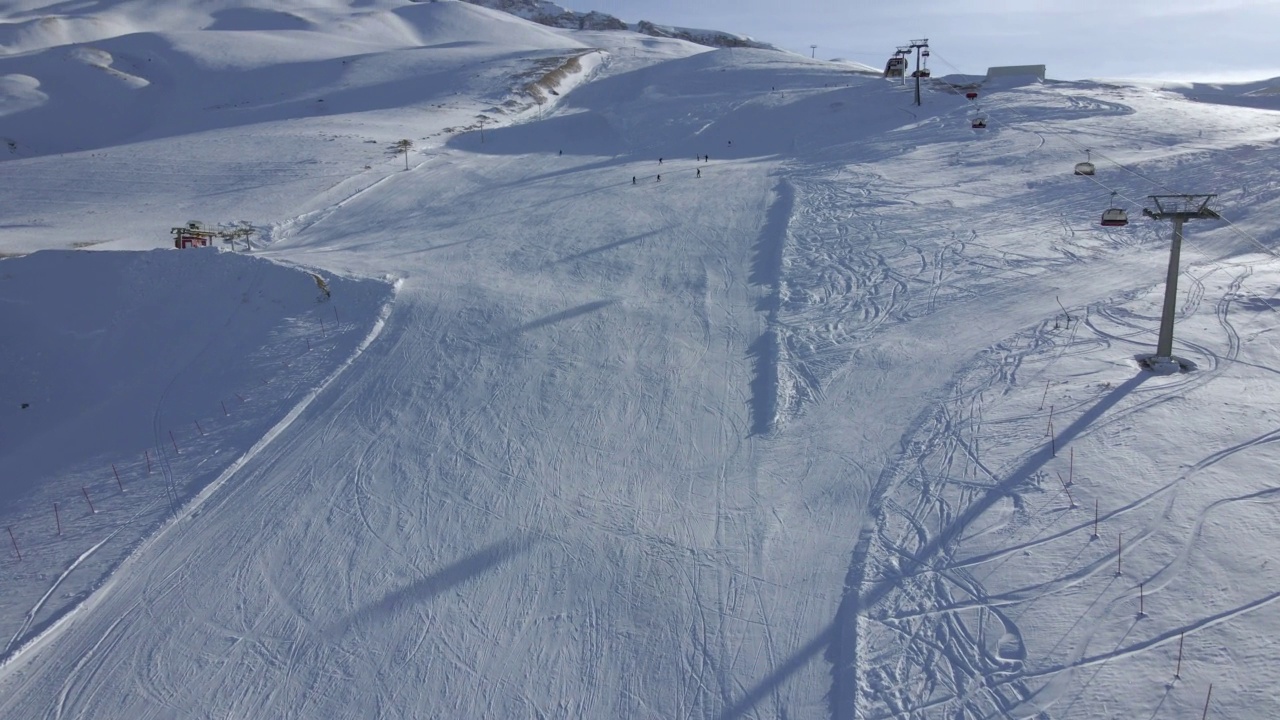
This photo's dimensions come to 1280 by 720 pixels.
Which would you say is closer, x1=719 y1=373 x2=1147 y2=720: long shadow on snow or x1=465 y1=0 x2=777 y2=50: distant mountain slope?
x1=719 y1=373 x2=1147 y2=720: long shadow on snow

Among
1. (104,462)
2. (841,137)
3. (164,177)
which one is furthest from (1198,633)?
(164,177)

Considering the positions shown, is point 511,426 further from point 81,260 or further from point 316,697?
point 81,260

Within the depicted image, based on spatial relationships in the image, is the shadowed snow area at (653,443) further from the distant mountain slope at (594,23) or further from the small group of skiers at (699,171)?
the distant mountain slope at (594,23)

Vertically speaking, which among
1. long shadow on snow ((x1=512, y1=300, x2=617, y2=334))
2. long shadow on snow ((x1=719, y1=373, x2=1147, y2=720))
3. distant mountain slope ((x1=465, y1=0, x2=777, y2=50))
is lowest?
long shadow on snow ((x1=719, y1=373, x2=1147, y2=720))

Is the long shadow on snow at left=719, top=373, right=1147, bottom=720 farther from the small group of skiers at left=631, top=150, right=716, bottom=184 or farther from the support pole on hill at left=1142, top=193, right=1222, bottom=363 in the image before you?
the small group of skiers at left=631, top=150, right=716, bottom=184

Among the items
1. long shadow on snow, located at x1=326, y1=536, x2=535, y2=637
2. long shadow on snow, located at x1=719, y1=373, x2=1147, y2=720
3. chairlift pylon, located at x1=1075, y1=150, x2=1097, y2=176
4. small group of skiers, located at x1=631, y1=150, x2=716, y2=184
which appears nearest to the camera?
long shadow on snow, located at x1=719, y1=373, x2=1147, y2=720

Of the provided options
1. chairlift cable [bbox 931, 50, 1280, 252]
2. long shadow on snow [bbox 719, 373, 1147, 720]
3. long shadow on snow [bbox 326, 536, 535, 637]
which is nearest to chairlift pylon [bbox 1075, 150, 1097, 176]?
chairlift cable [bbox 931, 50, 1280, 252]

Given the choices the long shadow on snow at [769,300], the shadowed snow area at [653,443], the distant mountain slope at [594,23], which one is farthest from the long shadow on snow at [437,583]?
the distant mountain slope at [594,23]
